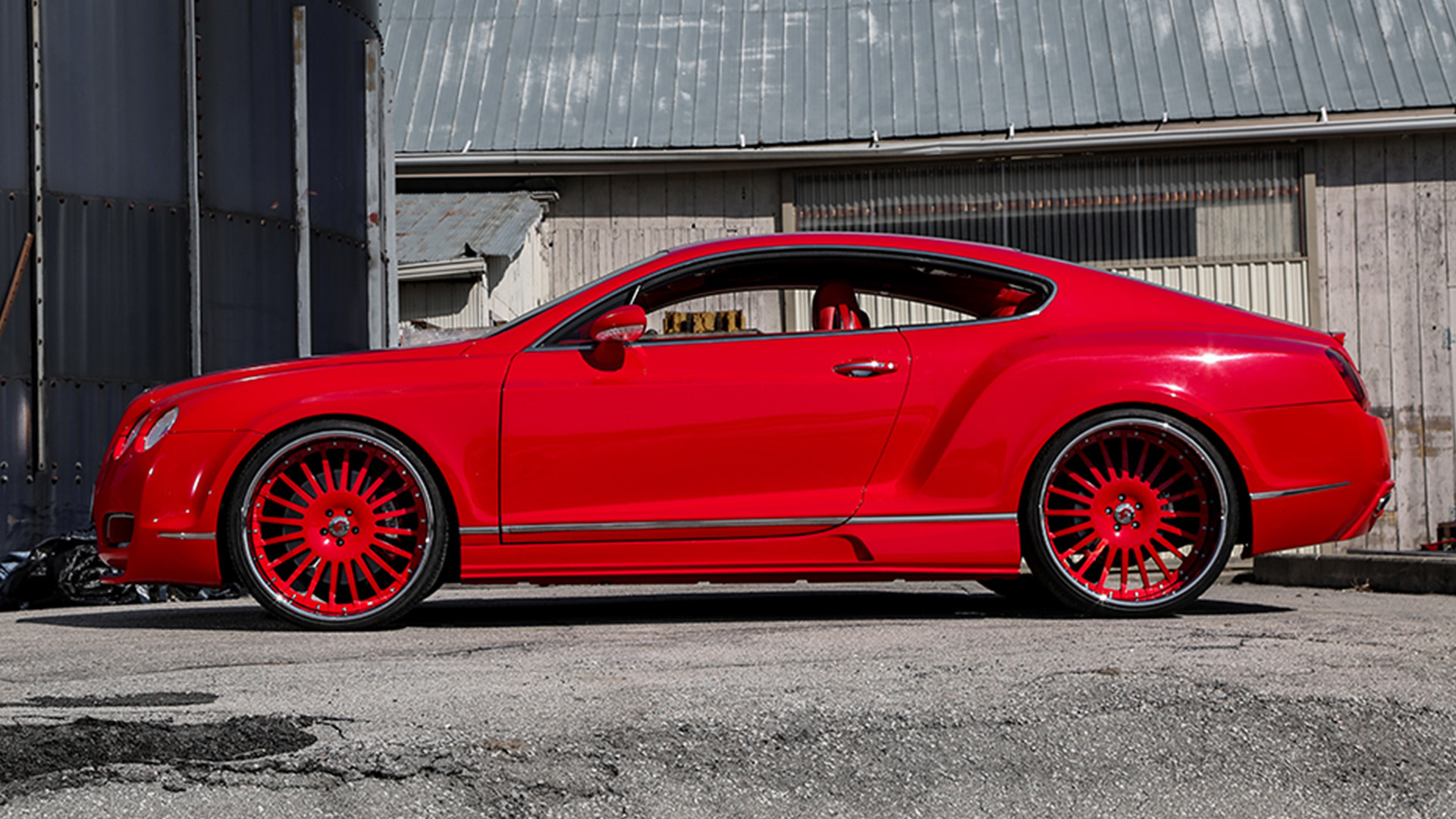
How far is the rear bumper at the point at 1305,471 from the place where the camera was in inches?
193

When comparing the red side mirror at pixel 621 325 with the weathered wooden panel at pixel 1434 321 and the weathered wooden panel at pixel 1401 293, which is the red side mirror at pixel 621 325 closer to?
the weathered wooden panel at pixel 1401 293

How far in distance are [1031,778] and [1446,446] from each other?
11246 mm

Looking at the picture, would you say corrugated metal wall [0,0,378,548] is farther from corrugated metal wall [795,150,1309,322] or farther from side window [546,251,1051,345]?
corrugated metal wall [795,150,1309,322]

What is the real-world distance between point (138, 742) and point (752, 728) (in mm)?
1335

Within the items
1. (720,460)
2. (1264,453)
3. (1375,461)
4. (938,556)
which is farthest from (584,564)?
(1375,461)

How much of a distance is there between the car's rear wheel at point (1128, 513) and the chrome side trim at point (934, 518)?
110 mm

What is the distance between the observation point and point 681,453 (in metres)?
4.82

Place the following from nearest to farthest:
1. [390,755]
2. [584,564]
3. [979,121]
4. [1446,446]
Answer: [390,755] < [584,564] < [1446,446] < [979,121]

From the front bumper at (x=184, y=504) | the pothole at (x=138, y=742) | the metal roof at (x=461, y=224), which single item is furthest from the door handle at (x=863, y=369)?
the metal roof at (x=461, y=224)

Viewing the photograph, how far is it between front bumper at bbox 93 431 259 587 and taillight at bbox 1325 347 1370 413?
12.4ft

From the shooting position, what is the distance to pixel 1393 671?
12.4 feet

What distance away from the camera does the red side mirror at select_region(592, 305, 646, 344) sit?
4.85 meters

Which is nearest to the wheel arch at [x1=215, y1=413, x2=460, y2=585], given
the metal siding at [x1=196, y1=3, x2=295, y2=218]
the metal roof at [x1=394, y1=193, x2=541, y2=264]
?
the metal siding at [x1=196, y1=3, x2=295, y2=218]

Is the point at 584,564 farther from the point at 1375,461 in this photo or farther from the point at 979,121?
the point at 979,121
